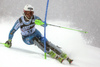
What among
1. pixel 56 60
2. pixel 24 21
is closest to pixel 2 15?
pixel 24 21

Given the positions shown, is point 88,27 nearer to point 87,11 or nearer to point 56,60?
point 87,11

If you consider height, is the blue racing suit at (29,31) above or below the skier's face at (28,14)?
below

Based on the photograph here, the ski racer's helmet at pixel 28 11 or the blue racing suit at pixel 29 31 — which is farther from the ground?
the ski racer's helmet at pixel 28 11

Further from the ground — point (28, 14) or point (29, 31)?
point (28, 14)

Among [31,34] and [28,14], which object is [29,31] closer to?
[31,34]

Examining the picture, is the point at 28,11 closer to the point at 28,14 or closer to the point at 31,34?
the point at 28,14

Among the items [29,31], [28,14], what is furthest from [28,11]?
[29,31]

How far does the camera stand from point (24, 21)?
7.09 feet

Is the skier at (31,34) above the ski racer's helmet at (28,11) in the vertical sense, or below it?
below

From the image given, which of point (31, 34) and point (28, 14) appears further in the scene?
point (31, 34)

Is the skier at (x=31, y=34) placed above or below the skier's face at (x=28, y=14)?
below

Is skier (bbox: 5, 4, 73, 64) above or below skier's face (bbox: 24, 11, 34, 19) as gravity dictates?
below

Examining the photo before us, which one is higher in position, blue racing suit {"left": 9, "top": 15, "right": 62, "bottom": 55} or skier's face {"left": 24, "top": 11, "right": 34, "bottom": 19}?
skier's face {"left": 24, "top": 11, "right": 34, "bottom": 19}

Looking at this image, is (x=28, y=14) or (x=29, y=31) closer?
(x=28, y=14)
